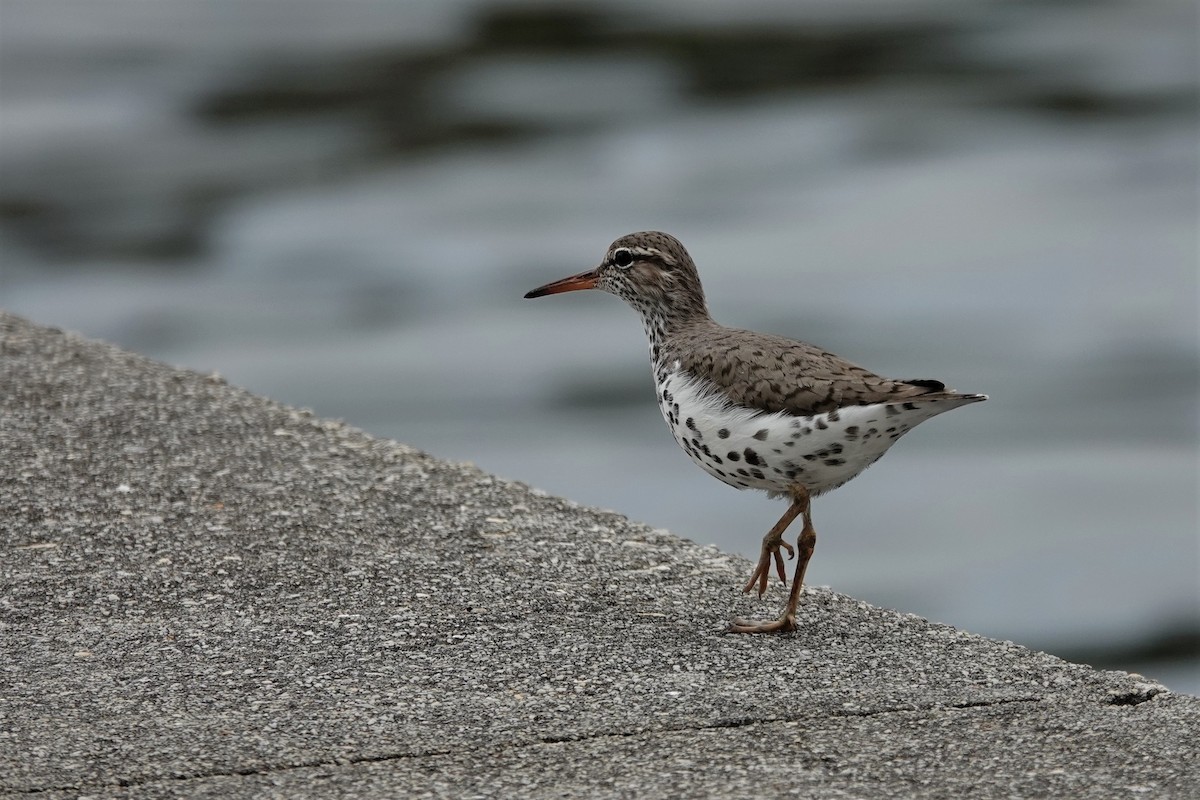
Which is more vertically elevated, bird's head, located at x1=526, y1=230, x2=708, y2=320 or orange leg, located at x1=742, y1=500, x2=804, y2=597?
bird's head, located at x1=526, y1=230, x2=708, y2=320

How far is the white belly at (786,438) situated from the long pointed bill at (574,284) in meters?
0.90

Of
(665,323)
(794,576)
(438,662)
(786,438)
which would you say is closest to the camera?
(438,662)

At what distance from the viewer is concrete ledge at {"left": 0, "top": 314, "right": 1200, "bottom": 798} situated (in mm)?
4031

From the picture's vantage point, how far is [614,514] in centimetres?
601

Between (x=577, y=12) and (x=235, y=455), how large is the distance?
24147mm

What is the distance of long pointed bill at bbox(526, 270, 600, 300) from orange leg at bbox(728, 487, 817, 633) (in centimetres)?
128

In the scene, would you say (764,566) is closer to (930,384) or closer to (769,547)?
(769,547)

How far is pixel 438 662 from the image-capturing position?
4.70 m

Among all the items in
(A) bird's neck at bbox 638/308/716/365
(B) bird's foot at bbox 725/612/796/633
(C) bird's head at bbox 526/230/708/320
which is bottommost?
(B) bird's foot at bbox 725/612/796/633

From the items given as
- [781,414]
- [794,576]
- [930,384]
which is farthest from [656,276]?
[930,384]

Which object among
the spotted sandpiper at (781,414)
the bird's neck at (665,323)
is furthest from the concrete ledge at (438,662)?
the bird's neck at (665,323)

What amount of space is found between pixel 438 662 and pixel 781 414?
1.16 meters

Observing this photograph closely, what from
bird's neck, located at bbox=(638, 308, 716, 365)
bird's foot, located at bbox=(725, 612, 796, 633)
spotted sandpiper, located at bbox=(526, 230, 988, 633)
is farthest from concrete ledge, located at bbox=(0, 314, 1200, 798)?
bird's neck, located at bbox=(638, 308, 716, 365)

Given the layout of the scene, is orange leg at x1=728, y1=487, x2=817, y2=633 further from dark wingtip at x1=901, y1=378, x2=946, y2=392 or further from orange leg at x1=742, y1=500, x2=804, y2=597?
dark wingtip at x1=901, y1=378, x2=946, y2=392
